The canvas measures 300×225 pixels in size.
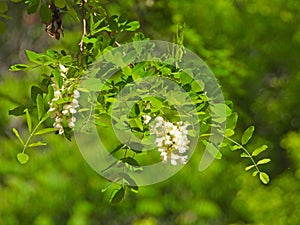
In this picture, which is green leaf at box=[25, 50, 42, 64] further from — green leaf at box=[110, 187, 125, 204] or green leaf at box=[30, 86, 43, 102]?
green leaf at box=[110, 187, 125, 204]

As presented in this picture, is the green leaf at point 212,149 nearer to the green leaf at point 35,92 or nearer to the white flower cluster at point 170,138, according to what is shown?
the white flower cluster at point 170,138

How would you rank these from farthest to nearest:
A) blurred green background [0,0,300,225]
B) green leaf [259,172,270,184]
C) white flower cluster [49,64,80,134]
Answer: blurred green background [0,0,300,225] → green leaf [259,172,270,184] → white flower cluster [49,64,80,134]

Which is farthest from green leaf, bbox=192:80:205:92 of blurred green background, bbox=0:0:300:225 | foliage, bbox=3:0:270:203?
blurred green background, bbox=0:0:300:225

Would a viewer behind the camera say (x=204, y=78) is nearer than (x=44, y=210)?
Yes

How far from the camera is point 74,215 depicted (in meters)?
1.78

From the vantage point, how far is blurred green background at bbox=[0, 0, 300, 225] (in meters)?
1.71

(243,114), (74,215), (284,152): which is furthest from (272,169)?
(74,215)

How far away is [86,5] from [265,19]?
103cm

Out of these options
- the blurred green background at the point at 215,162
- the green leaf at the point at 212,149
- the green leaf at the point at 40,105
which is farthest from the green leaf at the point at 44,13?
the blurred green background at the point at 215,162

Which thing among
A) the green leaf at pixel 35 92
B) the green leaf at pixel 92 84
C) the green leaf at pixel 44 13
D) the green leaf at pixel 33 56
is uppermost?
the green leaf at pixel 44 13

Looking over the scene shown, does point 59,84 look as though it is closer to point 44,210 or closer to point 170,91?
point 170,91

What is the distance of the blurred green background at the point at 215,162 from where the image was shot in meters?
1.71

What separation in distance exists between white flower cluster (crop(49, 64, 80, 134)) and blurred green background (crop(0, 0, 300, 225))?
107cm

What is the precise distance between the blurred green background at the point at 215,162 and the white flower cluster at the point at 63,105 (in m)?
1.07
